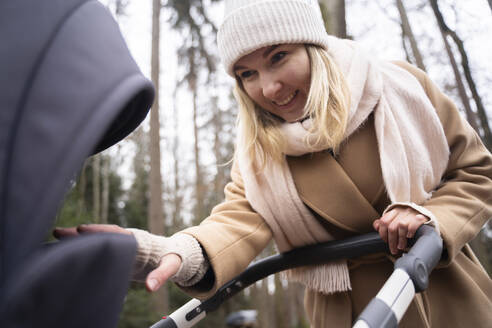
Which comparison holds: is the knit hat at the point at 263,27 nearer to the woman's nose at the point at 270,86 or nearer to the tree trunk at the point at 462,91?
the woman's nose at the point at 270,86

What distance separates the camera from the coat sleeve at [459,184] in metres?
1.37

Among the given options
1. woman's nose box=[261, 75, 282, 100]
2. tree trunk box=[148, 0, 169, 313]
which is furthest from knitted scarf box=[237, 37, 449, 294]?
tree trunk box=[148, 0, 169, 313]

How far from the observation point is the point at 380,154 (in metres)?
1.51

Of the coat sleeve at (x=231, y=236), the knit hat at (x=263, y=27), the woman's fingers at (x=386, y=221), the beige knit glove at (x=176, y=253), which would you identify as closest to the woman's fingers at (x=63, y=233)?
the beige knit glove at (x=176, y=253)

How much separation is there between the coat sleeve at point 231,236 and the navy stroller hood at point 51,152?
0.63 metres

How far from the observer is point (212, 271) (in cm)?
137

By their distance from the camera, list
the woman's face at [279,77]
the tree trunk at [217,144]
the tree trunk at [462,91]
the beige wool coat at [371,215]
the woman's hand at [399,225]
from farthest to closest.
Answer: the tree trunk at [217,144], the tree trunk at [462,91], the woman's face at [279,77], the beige wool coat at [371,215], the woman's hand at [399,225]

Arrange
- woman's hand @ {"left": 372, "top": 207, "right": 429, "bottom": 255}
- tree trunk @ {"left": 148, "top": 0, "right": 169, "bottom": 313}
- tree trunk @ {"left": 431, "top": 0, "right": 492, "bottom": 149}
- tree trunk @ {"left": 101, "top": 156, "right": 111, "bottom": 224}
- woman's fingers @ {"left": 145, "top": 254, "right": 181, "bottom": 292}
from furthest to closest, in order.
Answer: tree trunk @ {"left": 101, "top": 156, "right": 111, "bottom": 224}
tree trunk @ {"left": 148, "top": 0, "right": 169, "bottom": 313}
tree trunk @ {"left": 431, "top": 0, "right": 492, "bottom": 149}
woman's hand @ {"left": 372, "top": 207, "right": 429, "bottom": 255}
woman's fingers @ {"left": 145, "top": 254, "right": 181, "bottom": 292}

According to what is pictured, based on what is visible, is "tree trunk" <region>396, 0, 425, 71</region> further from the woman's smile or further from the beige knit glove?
the beige knit glove

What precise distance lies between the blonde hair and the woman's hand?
371 mm

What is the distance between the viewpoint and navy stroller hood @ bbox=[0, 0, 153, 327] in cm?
61

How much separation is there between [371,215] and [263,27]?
86 cm

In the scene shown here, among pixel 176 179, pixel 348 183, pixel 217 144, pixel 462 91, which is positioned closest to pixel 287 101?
pixel 348 183

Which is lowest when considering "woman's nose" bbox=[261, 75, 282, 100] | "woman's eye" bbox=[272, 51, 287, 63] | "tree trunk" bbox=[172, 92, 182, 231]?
"tree trunk" bbox=[172, 92, 182, 231]
